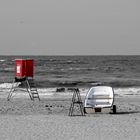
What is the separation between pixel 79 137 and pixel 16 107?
846cm

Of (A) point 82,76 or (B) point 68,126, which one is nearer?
(B) point 68,126

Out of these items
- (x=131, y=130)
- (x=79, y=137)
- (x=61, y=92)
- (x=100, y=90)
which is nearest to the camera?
(x=79, y=137)

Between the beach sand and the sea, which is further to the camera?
the sea

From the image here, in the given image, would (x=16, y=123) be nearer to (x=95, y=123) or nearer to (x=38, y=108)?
(x=95, y=123)

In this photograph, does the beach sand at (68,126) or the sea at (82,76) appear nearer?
the beach sand at (68,126)

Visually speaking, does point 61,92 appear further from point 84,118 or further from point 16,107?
point 84,118

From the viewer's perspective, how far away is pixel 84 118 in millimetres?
16047

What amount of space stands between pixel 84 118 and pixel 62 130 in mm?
3146

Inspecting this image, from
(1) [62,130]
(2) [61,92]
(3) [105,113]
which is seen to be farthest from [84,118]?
(2) [61,92]

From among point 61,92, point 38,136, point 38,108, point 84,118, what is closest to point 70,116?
point 84,118

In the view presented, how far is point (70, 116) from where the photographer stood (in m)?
16.7

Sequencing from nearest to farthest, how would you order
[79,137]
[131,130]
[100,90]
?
[79,137] < [131,130] < [100,90]

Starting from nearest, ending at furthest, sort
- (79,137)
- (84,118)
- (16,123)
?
(79,137), (16,123), (84,118)

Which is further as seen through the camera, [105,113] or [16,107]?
[16,107]
